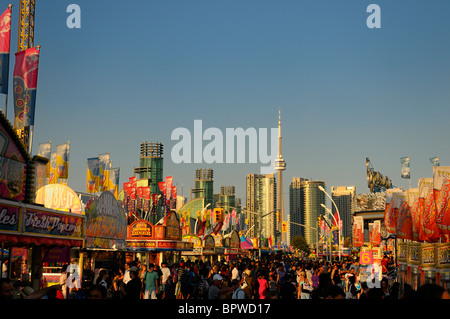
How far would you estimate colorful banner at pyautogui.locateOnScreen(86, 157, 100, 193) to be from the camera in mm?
37281

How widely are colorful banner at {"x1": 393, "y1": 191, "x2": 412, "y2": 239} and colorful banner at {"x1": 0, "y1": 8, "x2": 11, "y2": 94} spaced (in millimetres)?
17269

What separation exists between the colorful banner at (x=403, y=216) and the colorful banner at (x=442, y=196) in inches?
308

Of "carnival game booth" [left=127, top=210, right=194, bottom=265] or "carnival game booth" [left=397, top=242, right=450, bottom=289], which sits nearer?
"carnival game booth" [left=397, top=242, right=450, bottom=289]

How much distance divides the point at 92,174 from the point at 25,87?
16.1 m

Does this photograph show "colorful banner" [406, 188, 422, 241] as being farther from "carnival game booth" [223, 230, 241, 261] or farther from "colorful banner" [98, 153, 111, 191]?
"carnival game booth" [223, 230, 241, 261]

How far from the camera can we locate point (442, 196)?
17000 mm

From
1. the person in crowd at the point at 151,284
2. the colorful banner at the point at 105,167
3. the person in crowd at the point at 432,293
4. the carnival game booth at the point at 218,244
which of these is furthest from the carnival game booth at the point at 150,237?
the person in crowd at the point at 432,293

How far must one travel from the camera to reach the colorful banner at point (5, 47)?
2020 cm

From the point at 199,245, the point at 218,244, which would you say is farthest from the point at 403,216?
the point at 218,244

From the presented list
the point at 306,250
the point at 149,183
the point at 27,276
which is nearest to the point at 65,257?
the point at 27,276

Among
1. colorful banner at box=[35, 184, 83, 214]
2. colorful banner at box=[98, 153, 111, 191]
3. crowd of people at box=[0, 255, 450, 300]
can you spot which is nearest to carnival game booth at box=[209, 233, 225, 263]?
colorful banner at box=[98, 153, 111, 191]

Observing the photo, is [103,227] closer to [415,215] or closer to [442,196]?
[415,215]
